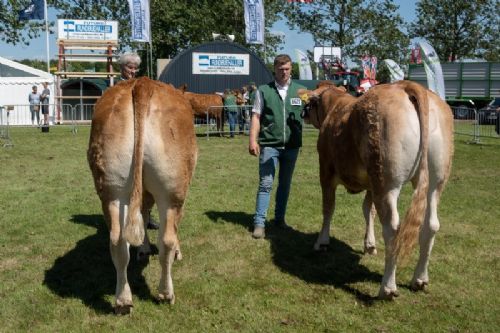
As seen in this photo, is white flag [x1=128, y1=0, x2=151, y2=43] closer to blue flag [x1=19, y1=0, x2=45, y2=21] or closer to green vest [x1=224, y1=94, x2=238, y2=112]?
blue flag [x1=19, y1=0, x2=45, y2=21]

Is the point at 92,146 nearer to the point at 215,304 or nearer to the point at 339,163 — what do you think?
the point at 215,304

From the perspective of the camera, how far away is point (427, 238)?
473 cm

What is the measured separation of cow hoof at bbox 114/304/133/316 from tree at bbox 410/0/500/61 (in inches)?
1931

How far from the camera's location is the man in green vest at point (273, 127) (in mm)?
6598

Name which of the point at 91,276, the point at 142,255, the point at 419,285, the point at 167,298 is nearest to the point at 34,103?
Answer: the point at 142,255

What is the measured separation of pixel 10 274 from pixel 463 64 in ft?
115

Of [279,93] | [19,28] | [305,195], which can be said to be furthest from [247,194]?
[19,28]

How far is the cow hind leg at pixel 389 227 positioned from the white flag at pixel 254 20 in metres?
24.8

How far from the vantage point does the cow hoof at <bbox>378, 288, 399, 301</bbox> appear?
4.55m

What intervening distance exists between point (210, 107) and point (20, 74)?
1613 centimetres

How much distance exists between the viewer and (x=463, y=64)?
35.2m

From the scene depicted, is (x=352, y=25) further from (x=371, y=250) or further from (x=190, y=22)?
Answer: (x=371, y=250)

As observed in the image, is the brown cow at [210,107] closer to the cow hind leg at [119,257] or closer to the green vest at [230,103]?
the green vest at [230,103]

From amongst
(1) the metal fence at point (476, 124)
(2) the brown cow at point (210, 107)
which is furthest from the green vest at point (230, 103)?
(1) the metal fence at point (476, 124)
